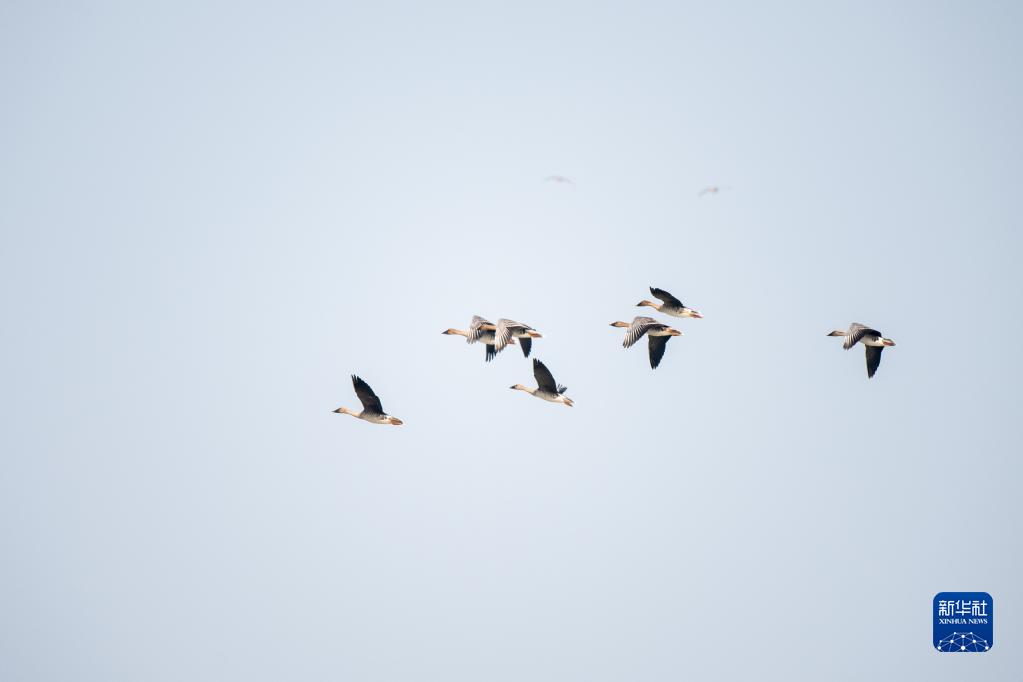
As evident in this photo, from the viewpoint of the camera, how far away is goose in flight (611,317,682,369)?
170 feet

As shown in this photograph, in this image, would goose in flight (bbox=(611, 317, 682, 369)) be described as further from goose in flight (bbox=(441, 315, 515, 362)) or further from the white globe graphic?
the white globe graphic

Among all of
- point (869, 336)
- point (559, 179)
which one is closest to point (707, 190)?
point (559, 179)

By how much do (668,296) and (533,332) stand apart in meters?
5.33

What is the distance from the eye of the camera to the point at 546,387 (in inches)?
2066

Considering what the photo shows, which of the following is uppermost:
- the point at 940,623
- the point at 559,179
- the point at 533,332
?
the point at 559,179

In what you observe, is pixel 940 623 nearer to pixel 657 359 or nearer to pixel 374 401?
pixel 657 359

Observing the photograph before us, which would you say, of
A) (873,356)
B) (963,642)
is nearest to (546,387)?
(873,356)

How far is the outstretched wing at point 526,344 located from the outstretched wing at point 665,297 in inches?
188

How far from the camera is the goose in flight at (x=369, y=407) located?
5106cm

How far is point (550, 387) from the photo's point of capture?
5234cm

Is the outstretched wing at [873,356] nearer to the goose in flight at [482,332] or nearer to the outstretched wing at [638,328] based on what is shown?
the outstretched wing at [638,328]

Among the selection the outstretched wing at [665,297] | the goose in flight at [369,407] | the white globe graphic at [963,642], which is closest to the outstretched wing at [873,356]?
the outstretched wing at [665,297]

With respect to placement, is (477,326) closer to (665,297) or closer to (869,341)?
(665,297)

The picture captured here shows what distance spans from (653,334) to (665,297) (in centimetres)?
143
